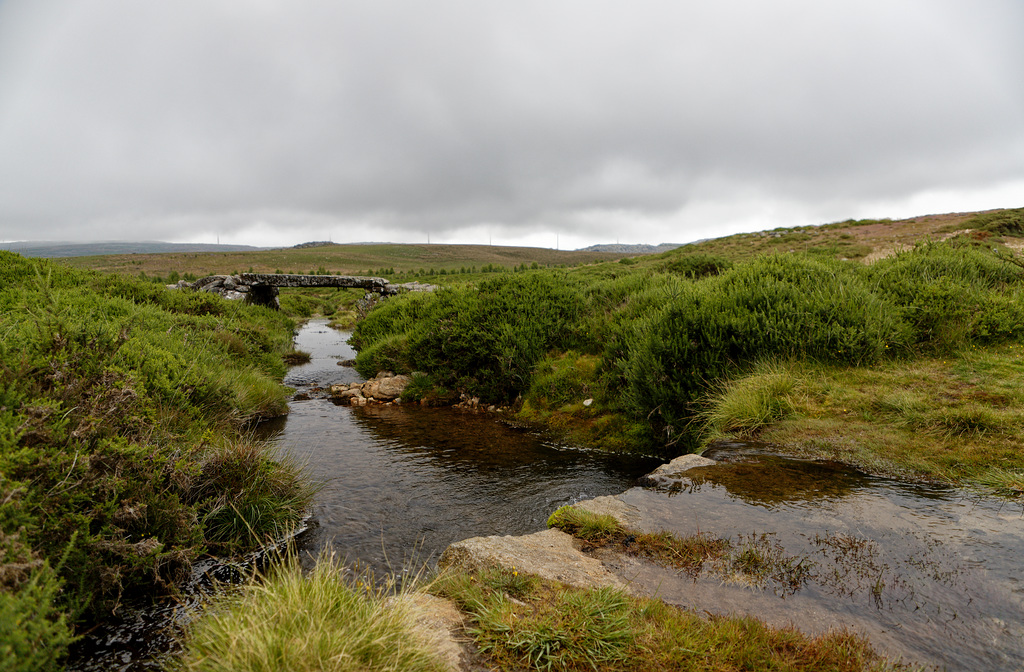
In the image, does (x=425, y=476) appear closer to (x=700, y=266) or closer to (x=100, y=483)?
(x=100, y=483)

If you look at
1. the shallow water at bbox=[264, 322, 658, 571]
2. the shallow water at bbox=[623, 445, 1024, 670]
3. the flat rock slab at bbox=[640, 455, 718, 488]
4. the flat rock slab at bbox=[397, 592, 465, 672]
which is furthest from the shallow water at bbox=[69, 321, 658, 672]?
the shallow water at bbox=[623, 445, 1024, 670]

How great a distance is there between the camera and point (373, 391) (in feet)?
48.9

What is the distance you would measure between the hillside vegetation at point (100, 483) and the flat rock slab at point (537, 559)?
1660 millimetres

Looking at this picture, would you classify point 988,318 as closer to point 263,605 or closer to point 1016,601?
point 1016,601

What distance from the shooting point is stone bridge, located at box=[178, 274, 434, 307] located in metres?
26.1

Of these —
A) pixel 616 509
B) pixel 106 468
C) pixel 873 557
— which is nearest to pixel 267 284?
pixel 106 468

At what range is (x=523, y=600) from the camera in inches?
139

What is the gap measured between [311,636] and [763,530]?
12.7 ft

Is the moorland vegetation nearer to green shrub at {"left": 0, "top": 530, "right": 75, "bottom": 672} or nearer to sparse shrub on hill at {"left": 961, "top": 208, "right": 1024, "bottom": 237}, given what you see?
green shrub at {"left": 0, "top": 530, "right": 75, "bottom": 672}

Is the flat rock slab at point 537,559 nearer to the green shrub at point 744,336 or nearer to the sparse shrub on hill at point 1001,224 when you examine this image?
the green shrub at point 744,336

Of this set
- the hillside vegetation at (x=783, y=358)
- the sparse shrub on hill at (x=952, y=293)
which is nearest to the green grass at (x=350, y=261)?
the hillside vegetation at (x=783, y=358)

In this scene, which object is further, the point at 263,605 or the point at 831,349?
the point at 831,349

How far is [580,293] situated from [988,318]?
9.27 metres

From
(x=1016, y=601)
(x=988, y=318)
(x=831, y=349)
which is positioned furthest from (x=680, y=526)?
(x=988, y=318)
